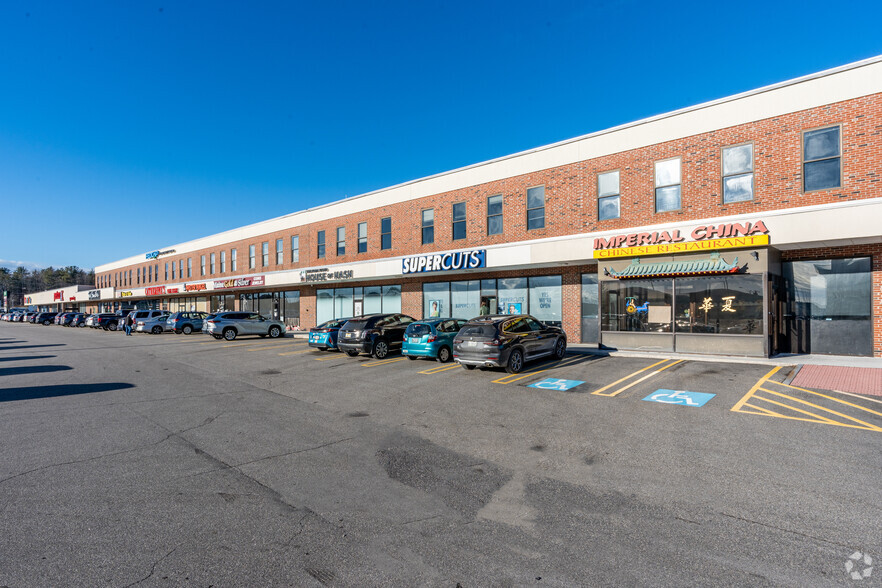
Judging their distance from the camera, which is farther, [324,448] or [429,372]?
[429,372]

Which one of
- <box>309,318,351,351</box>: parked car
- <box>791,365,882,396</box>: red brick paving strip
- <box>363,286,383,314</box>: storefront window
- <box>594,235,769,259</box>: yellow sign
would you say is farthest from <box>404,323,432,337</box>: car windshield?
<box>363,286,383,314</box>: storefront window

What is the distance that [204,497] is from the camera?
4.74m

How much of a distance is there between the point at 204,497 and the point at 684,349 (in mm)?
15551

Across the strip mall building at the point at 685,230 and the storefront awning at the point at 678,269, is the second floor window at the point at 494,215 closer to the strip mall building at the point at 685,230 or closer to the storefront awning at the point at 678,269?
the strip mall building at the point at 685,230

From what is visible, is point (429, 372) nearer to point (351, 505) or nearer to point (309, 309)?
point (351, 505)

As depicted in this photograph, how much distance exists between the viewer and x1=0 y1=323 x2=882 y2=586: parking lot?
3.48m

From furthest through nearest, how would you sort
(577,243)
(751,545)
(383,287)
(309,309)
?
(309,309)
(383,287)
(577,243)
(751,545)

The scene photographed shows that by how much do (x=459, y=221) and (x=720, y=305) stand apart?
40.4 feet

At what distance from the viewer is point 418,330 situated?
50.2ft

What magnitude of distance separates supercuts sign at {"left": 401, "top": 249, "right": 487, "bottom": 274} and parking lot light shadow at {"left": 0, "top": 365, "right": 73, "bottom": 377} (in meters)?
14.7

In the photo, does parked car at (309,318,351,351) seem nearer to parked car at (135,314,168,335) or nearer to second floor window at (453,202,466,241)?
second floor window at (453,202,466,241)

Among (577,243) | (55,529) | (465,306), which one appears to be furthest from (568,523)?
(465,306)

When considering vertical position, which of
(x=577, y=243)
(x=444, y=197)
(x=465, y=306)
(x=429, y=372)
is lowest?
(x=429, y=372)

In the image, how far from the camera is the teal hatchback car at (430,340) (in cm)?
1488
